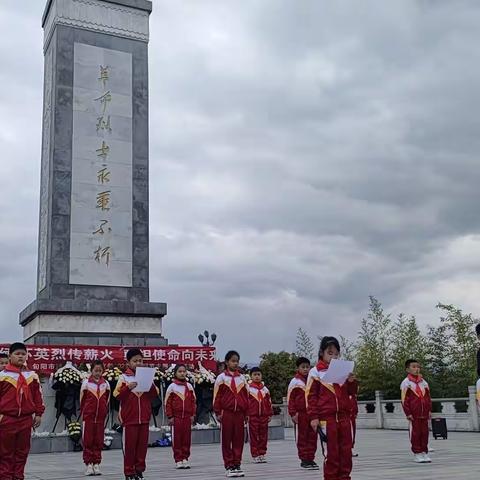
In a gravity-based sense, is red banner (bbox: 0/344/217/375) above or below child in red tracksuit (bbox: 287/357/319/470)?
above

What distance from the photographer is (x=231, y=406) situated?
9.31 m

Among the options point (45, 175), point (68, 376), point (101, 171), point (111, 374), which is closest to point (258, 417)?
point (111, 374)

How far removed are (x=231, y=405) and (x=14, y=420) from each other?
3125 millimetres

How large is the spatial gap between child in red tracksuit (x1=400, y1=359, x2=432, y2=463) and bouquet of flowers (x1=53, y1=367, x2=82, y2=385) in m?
7.52

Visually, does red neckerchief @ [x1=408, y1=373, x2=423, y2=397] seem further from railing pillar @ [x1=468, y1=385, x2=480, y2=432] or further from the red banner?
railing pillar @ [x1=468, y1=385, x2=480, y2=432]

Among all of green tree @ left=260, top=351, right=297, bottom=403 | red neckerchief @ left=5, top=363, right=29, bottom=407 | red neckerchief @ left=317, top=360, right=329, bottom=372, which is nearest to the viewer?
red neckerchief @ left=317, top=360, right=329, bottom=372

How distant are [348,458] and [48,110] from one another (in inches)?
623

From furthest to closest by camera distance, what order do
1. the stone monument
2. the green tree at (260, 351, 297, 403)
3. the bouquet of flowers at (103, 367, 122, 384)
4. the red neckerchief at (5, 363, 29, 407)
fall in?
1. the green tree at (260, 351, 297, 403)
2. the stone monument
3. the bouquet of flowers at (103, 367, 122, 384)
4. the red neckerchief at (5, 363, 29, 407)

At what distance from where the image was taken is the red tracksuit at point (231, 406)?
30.0 feet

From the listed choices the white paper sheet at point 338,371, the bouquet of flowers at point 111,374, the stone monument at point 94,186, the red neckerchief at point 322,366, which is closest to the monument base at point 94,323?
the stone monument at point 94,186

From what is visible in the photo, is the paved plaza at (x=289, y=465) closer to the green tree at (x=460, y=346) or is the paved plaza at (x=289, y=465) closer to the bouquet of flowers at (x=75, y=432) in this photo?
the bouquet of flowers at (x=75, y=432)

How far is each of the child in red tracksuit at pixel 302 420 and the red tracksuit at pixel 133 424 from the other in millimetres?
2413

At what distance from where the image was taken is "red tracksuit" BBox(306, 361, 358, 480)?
6172 mm

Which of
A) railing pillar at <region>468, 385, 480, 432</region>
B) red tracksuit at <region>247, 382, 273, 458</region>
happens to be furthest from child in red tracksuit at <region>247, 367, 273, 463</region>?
railing pillar at <region>468, 385, 480, 432</region>
